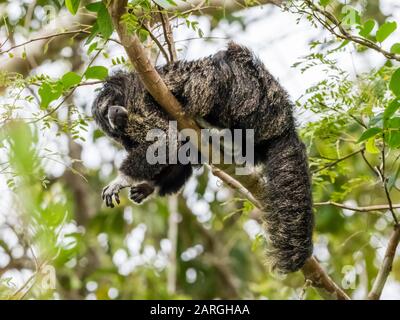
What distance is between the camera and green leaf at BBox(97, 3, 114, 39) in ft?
12.6

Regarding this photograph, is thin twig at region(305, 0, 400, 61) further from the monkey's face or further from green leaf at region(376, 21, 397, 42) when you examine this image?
the monkey's face

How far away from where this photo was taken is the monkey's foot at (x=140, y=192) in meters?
5.51

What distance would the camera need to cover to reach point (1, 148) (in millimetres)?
→ 3842

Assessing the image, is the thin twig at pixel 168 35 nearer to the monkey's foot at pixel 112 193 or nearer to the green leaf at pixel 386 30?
the monkey's foot at pixel 112 193

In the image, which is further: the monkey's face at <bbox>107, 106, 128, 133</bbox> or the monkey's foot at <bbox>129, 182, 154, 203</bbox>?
the monkey's foot at <bbox>129, 182, 154, 203</bbox>

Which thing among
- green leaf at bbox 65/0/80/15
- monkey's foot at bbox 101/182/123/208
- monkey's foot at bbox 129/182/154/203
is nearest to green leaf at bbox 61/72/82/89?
green leaf at bbox 65/0/80/15

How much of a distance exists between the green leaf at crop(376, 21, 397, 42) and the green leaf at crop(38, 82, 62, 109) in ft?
6.43

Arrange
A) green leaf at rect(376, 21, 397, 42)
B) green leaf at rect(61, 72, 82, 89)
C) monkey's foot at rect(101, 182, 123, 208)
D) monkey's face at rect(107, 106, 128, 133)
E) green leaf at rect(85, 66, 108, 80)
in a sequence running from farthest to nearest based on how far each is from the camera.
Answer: monkey's foot at rect(101, 182, 123, 208) → monkey's face at rect(107, 106, 128, 133) → green leaf at rect(85, 66, 108, 80) → green leaf at rect(61, 72, 82, 89) → green leaf at rect(376, 21, 397, 42)

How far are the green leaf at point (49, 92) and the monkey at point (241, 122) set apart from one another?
1.07 m

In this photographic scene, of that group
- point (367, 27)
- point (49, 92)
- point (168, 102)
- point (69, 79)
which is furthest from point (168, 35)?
point (367, 27)

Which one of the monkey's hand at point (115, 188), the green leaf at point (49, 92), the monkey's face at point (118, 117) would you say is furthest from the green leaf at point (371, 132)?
the monkey's hand at point (115, 188)
